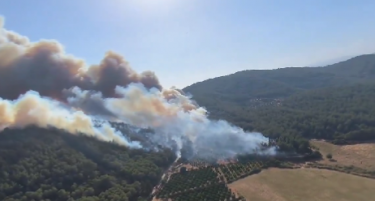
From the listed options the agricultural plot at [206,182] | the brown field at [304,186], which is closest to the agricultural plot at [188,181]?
the agricultural plot at [206,182]

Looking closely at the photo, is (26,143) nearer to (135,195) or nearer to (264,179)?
(135,195)

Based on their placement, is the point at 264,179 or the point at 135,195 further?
the point at 264,179

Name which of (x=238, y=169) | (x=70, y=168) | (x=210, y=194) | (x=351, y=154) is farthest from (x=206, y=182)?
(x=351, y=154)

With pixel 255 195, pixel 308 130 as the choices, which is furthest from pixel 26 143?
pixel 308 130

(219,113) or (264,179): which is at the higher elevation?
(219,113)

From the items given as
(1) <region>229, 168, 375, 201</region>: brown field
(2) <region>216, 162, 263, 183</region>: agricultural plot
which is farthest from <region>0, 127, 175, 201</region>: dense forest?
(1) <region>229, 168, 375, 201</region>: brown field

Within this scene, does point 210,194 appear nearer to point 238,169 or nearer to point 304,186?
point 238,169
